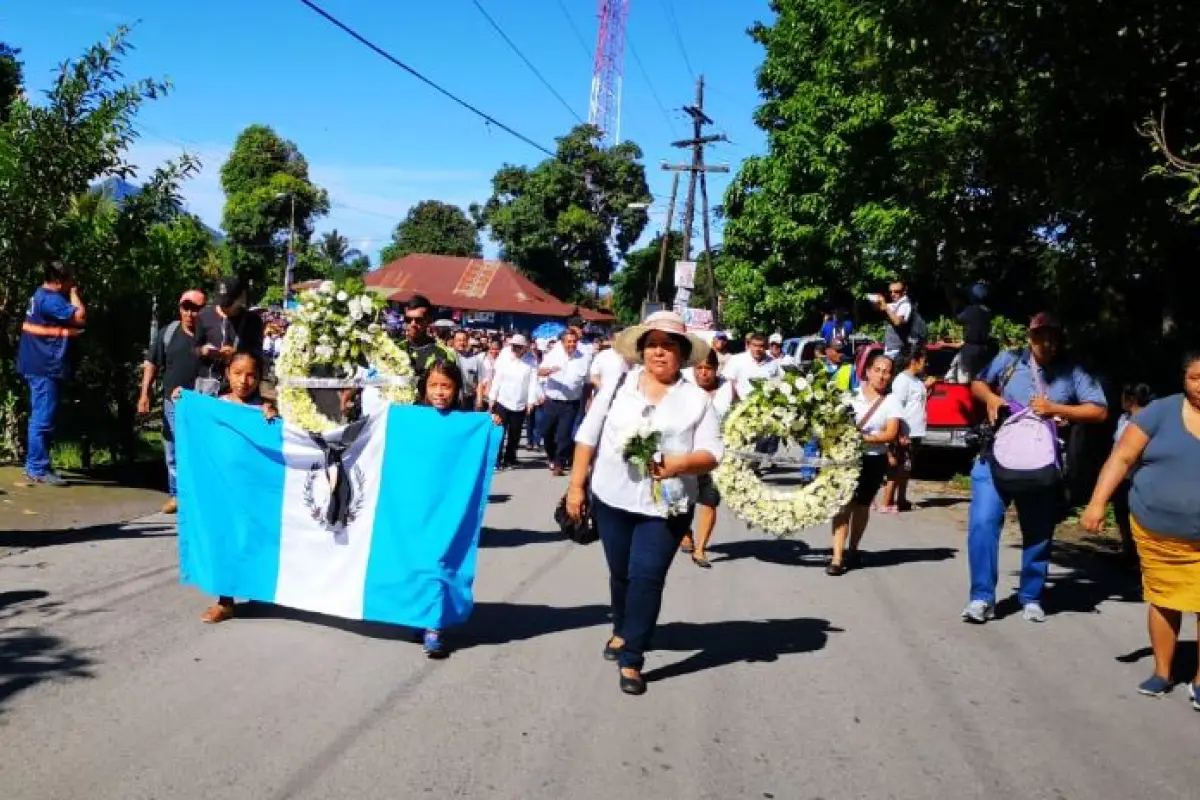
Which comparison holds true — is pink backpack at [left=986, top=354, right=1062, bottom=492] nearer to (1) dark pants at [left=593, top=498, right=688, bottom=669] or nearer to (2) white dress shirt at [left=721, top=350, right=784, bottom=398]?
(1) dark pants at [left=593, top=498, right=688, bottom=669]

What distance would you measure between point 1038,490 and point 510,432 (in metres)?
9.08

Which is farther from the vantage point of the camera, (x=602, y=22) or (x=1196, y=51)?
(x=602, y=22)

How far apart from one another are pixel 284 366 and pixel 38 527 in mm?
2555

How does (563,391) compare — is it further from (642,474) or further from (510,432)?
(642,474)

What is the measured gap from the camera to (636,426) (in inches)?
219

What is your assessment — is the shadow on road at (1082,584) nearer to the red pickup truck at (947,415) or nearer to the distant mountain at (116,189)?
the red pickup truck at (947,415)

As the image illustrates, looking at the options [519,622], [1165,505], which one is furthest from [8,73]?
[1165,505]

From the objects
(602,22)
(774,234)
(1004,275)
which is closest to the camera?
(1004,275)

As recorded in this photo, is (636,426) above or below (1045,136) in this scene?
below

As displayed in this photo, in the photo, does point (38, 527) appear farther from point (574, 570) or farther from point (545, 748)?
point (545, 748)

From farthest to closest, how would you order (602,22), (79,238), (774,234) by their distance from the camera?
1. (602,22)
2. (774,234)
3. (79,238)

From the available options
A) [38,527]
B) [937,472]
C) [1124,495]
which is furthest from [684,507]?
[937,472]

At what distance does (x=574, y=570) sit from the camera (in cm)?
845

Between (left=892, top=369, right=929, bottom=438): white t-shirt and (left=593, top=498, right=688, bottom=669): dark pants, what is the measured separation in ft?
22.8
